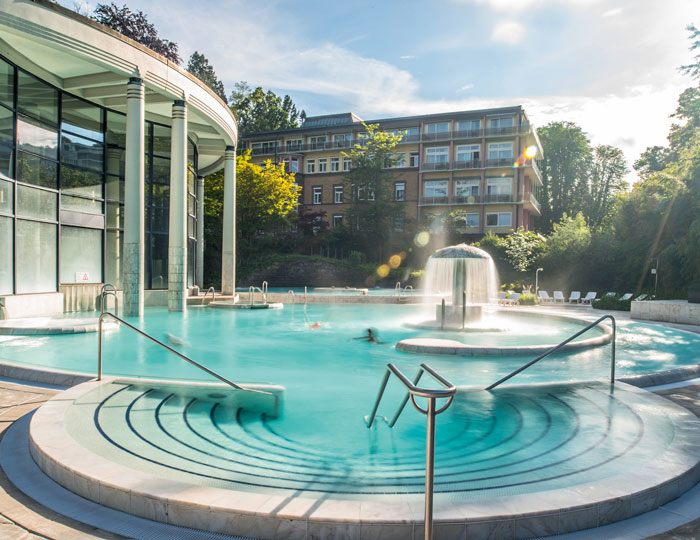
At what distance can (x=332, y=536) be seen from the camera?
3.05m

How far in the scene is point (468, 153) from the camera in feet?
147

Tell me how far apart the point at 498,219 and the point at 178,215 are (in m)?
32.7

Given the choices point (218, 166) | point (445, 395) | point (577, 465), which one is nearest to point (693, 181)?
point (577, 465)

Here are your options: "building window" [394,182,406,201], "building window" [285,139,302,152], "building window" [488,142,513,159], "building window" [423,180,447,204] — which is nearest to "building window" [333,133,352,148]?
"building window" [285,139,302,152]

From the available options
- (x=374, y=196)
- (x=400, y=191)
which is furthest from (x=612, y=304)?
(x=400, y=191)

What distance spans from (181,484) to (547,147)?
197ft

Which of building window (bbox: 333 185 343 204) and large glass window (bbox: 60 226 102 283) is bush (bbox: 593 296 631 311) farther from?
building window (bbox: 333 185 343 204)

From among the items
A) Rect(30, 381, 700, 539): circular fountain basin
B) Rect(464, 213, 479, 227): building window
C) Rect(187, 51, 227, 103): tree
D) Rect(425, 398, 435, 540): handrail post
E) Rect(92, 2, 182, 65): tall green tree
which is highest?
Rect(187, 51, 227, 103): tree

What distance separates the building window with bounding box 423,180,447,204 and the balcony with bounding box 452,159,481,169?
185 cm

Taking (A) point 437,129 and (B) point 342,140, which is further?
(B) point 342,140

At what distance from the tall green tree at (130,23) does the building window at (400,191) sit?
2273cm

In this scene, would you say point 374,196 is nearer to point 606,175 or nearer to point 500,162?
point 500,162

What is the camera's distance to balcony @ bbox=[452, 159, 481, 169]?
144ft

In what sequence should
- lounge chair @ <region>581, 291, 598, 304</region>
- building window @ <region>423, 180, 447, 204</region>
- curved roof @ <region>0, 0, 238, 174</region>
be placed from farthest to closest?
1. building window @ <region>423, 180, 447, 204</region>
2. lounge chair @ <region>581, 291, 598, 304</region>
3. curved roof @ <region>0, 0, 238, 174</region>
